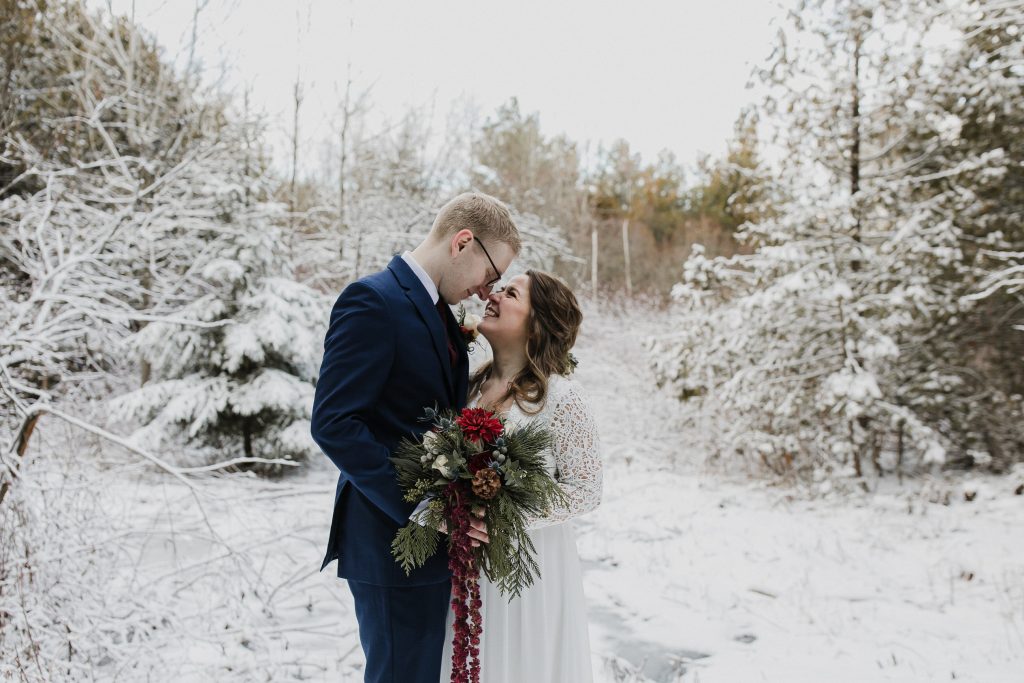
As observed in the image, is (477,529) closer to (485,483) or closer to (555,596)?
(485,483)

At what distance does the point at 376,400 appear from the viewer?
180 cm

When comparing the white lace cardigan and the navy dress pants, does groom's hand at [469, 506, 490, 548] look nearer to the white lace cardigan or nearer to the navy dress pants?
the navy dress pants

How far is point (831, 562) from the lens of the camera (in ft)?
17.4

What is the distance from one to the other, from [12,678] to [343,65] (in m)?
6.71

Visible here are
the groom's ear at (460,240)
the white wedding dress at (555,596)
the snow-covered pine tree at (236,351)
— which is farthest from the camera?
the snow-covered pine tree at (236,351)

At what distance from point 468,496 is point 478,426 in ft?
0.59

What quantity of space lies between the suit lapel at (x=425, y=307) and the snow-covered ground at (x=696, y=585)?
6.72ft

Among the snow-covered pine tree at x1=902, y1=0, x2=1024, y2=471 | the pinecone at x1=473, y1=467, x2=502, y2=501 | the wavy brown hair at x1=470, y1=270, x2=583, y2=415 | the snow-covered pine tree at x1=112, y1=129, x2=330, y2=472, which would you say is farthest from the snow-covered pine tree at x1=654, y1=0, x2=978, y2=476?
the pinecone at x1=473, y1=467, x2=502, y2=501

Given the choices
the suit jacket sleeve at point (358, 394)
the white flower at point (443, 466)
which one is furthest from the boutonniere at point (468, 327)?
the white flower at point (443, 466)

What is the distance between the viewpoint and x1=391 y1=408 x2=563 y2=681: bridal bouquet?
166cm

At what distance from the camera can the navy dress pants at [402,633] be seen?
5.94 feet

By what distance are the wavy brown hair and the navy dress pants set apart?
73 cm

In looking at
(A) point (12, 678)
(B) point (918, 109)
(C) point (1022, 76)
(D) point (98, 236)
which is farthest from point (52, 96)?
(C) point (1022, 76)

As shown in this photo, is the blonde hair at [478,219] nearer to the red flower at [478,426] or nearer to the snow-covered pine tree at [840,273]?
the red flower at [478,426]
